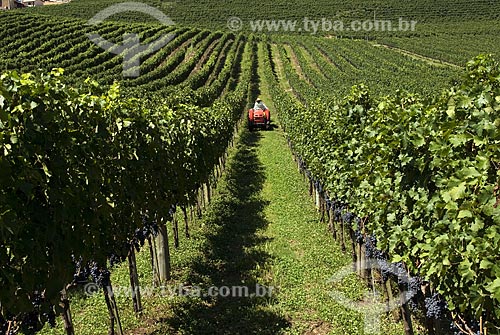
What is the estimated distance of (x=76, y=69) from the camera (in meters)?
39.9

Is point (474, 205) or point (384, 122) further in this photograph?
point (384, 122)

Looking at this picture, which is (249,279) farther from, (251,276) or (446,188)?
(446,188)

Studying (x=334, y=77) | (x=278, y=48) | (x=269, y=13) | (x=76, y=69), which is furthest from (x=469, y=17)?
(x=76, y=69)

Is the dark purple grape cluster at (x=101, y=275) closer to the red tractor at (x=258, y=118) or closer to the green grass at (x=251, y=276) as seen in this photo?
the green grass at (x=251, y=276)

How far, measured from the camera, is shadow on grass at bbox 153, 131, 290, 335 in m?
7.13

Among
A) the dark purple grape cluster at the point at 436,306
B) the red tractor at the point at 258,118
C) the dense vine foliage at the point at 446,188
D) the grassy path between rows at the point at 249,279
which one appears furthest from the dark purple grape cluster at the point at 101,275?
the red tractor at the point at 258,118

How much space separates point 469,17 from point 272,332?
326 feet

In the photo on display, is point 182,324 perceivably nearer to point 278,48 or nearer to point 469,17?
point 278,48

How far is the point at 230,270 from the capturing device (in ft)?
30.4

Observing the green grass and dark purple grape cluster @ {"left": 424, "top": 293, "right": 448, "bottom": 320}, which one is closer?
dark purple grape cluster @ {"left": 424, "top": 293, "right": 448, "bottom": 320}

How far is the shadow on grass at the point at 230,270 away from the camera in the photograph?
713 centimetres

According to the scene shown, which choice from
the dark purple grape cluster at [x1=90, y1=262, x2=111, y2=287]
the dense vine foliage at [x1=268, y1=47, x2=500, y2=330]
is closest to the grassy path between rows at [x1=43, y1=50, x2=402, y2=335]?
the dark purple grape cluster at [x1=90, y1=262, x2=111, y2=287]

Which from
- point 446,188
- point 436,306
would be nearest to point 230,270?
point 436,306

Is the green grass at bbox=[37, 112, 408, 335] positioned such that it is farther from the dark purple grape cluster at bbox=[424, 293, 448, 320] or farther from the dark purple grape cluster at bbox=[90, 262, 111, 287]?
the dark purple grape cluster at bbox=[424, 293, 448, 320]
